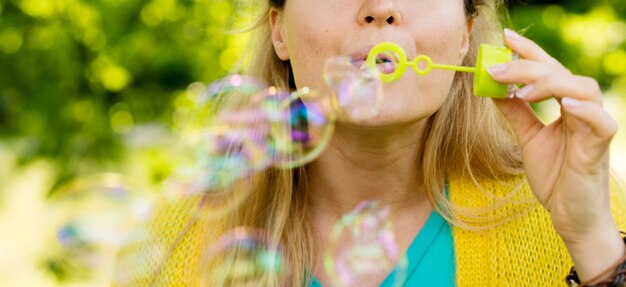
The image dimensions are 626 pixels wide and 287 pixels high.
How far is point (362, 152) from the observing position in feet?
6.70

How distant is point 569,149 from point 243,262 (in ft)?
2.62

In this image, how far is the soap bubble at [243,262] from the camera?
2.05 m

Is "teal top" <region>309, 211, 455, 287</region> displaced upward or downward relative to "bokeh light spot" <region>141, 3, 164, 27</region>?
upward

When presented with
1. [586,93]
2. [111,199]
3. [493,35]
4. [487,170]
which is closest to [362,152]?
[487,170]

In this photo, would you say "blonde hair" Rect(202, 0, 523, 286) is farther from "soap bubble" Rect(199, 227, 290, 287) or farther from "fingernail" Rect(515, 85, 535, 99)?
"fingernail" Rect(515, 85, 535, 99)

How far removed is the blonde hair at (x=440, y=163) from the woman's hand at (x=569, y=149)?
290 mm

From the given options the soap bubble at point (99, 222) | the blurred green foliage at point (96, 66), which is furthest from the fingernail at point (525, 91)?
the blurred green foliage at point (96, 66)

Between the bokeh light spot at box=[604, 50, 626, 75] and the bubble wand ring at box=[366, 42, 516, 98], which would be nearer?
the bubble wand ring at box=[366, 42, 516, 98]

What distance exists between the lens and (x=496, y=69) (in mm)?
1605

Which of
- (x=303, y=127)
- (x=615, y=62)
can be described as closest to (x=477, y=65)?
(x=303, y=127)

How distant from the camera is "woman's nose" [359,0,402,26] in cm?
175

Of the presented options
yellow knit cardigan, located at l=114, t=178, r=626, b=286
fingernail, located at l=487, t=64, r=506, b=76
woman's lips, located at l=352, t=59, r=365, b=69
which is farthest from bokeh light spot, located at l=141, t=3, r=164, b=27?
fingernail, located at l=487, t=64, r=506, b=76

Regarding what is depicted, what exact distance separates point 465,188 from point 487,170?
66 mm

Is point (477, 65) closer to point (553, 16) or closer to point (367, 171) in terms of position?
point (367, 171)
